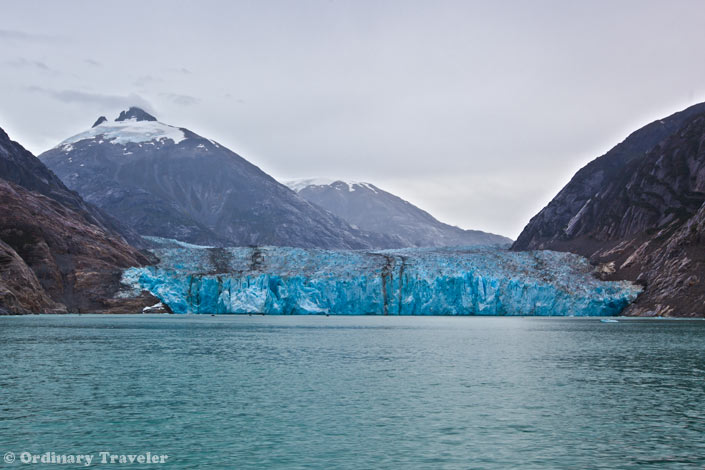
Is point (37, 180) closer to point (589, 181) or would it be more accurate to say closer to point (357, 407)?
point (589, 181)

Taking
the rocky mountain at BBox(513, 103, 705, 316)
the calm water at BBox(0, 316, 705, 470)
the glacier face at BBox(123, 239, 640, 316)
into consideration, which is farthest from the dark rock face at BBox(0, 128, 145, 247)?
the calm water at BBox(0, 316, 705, 470)

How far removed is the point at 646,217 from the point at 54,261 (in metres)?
120

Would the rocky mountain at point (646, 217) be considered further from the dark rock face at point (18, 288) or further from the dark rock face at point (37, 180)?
the dark rock face at point (37, 180)

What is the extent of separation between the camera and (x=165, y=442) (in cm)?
1848

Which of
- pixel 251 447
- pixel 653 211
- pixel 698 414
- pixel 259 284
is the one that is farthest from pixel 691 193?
pixel 251 447

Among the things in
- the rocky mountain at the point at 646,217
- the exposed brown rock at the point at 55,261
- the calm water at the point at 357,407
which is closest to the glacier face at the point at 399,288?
the exposed brown rock at the point at 55,261

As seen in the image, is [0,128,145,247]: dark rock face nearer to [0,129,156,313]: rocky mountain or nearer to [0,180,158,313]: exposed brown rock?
[0,129,156,313]: rocky mountain

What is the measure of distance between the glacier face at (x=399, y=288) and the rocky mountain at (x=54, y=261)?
5712mm

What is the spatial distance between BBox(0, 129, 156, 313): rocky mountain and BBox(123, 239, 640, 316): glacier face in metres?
5.71

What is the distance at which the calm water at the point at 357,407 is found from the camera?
688 inches

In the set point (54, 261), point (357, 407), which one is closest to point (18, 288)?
point (54, 261)

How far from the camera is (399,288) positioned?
123 metres

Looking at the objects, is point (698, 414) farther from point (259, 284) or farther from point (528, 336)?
point (259, 284)

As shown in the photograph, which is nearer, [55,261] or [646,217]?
[55,261]
